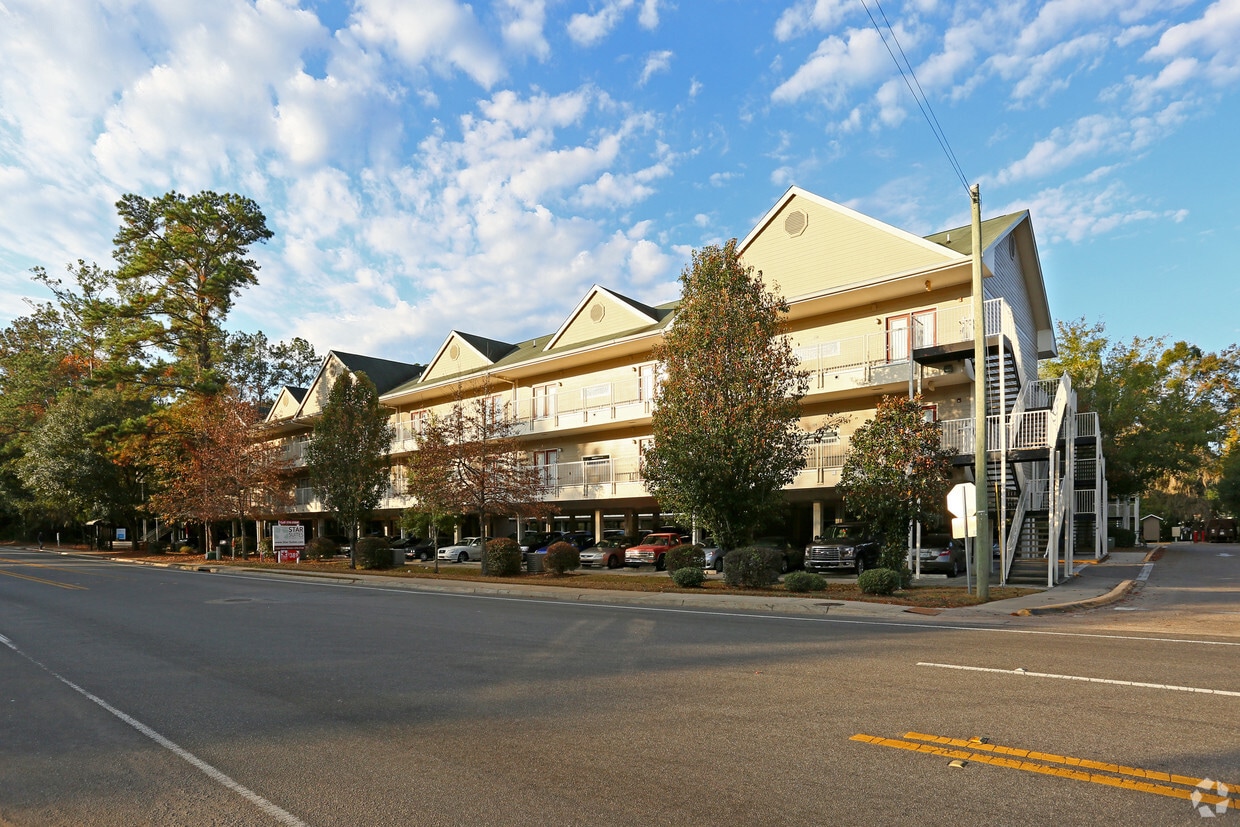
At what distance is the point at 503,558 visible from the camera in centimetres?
2536

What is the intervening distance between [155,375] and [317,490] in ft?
76.3

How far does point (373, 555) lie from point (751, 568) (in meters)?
18.8

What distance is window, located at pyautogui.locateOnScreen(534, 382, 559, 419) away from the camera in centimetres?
3588

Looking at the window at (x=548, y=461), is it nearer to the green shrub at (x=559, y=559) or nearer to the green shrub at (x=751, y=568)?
the green shrub at (x=559, y=559)

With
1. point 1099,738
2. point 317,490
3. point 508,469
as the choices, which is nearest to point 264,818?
point 1099,738

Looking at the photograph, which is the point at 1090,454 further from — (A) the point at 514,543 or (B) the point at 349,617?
(B) the point at 349,617

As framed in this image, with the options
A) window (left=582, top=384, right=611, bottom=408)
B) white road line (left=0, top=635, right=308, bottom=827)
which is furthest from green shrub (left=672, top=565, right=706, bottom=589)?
window (left=582, top=384, right=611, bottom=408)

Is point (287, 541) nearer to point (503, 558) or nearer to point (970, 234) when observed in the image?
point (503, 558)

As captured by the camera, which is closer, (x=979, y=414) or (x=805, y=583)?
(x=979, y=414)

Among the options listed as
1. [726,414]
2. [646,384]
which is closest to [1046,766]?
[726,414]

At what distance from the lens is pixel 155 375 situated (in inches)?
1948

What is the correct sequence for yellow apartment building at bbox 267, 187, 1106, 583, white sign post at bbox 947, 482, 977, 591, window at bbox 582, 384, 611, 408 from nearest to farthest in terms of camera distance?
white sign post at bbox 947, 482, 977, 591
yellow apartment building at bbox 267, 187, 1106, 583
window at bbox 582, 384, 611, 408

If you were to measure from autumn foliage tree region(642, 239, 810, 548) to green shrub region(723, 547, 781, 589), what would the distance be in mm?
2214

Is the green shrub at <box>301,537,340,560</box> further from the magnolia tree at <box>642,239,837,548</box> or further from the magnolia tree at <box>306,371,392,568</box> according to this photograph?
the magnolia tree at <box>642,239,837,548</box>
